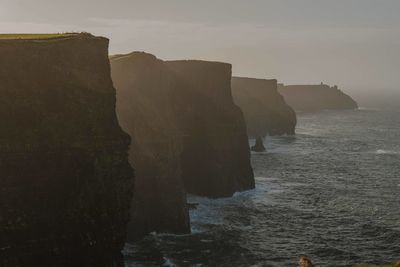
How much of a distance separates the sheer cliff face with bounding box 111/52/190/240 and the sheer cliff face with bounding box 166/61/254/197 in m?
15.3

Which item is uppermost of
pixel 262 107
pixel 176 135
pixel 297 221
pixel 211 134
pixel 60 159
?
pixel 262 107

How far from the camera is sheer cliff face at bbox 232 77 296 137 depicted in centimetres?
15664

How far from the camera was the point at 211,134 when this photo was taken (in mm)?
80125

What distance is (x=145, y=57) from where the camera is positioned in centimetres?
6669

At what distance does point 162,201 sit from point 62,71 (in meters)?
25.2

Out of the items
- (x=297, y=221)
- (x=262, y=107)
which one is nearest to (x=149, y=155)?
(x=297, y=221)

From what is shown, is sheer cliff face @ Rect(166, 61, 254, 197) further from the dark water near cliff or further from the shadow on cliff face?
the dark water near cliff

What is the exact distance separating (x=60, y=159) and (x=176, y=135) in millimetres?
30424

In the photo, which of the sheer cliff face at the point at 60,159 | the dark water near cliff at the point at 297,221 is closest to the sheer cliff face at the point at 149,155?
the dark water near cliff at the point at 297,221

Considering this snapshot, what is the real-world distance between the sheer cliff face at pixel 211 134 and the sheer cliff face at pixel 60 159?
3940 cm

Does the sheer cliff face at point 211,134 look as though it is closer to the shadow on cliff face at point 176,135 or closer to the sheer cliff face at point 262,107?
the shadow on cliff face at point 176,135

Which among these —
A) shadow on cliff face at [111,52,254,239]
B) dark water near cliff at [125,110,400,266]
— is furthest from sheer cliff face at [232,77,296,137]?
shadow on cliff face at [111,52,254,239]

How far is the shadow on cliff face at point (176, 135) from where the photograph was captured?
196 ft

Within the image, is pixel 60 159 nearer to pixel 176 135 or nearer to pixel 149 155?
pixel 149 155
